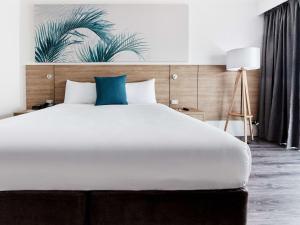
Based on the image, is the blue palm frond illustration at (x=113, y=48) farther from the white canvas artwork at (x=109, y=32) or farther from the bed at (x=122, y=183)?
the bed at (x=122, y=183)

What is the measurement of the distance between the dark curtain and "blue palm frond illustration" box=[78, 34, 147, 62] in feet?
6.01

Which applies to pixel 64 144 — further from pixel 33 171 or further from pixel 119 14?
pixel 119 14

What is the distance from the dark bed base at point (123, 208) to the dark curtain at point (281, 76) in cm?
279

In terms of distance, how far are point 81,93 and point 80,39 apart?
0.89 m

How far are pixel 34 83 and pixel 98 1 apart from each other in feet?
4.95

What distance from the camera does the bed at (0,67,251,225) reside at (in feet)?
4.29

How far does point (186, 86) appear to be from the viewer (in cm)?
432

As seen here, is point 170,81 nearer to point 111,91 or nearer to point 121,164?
point 111,91

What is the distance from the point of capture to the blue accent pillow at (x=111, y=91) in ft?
11.8

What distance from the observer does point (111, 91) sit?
364cm

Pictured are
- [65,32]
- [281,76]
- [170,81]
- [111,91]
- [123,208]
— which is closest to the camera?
[123,208]

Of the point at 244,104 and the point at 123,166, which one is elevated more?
the point at 244,104

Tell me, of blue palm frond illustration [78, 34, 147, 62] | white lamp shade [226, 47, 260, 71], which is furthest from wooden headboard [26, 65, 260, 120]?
white lamp shade [226, 47, 260, 71]

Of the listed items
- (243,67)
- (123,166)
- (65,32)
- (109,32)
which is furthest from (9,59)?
(123,166)
